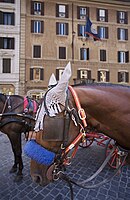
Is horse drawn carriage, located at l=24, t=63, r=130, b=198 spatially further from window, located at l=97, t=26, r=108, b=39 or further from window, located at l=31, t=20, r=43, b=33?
window, located at l=97, t=26, r=108, b=39

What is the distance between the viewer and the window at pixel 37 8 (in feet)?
67.2

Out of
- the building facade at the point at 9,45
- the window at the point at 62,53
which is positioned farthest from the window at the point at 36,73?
the window at the point at 62,53

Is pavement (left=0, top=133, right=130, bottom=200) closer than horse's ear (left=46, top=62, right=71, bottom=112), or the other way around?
horse's ear (left=46, top=62, right=71, bottom=112)

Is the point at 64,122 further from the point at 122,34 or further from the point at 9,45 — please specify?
the point at 122,34

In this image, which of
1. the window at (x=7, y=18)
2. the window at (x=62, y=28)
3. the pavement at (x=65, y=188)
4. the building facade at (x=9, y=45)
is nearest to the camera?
the pavement at (x=65, y=188)

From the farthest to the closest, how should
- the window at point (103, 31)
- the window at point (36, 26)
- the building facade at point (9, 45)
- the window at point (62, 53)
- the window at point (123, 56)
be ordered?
the window at point (123, 56) → the window at point (103, 31) → the window at point (62, 53) → the window at point (36, 26) → the building facade at point (9, 45)

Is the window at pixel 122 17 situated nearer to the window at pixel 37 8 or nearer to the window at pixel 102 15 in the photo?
the window at pixel 102 15

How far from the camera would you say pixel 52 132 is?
1.18m

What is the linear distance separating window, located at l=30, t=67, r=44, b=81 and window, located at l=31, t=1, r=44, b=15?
21.4 feet

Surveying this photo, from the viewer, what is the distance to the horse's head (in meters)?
1.18

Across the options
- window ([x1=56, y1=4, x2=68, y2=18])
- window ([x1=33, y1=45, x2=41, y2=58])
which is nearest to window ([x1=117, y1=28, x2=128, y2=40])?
window ([x1=56, y1=4, x2=68, y2=18])

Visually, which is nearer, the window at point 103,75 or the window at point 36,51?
the window at point 36,51

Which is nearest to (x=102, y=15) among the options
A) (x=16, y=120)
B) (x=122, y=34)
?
(x=122, y=34)

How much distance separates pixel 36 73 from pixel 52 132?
64.1ft
